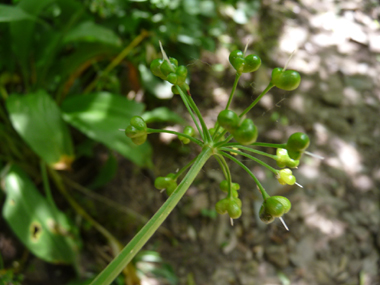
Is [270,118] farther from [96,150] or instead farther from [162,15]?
[96,150]

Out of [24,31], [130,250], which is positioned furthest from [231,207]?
[24,31]

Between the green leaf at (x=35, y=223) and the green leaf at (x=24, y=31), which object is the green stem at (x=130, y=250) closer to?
the green leaf at (x=35, y=223)

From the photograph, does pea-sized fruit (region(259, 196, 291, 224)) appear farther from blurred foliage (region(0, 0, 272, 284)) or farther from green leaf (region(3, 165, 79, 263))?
green leaf (region(3, 165, 79, 263))

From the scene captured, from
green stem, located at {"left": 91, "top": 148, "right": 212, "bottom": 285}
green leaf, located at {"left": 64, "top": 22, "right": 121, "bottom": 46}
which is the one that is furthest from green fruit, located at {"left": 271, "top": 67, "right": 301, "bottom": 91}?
green leaf, located at {"left": 64, "top": 22, "right": 121, "bottom": 46}

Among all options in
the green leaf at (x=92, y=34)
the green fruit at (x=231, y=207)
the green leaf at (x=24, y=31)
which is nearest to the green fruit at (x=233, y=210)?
the green fruit at (x=231, y=207)

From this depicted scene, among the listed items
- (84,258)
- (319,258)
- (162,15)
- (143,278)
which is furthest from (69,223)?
(319,258)
